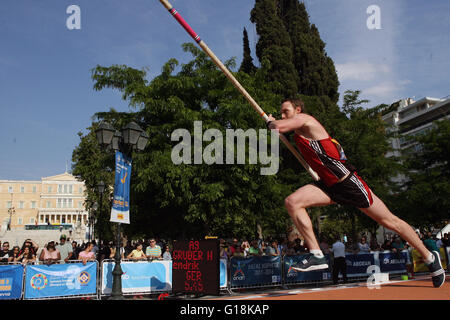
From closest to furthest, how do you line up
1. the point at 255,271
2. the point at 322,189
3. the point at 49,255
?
the point at 322,189 < the point at 49,255 < the point at 255,271

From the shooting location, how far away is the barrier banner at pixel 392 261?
51.4 ft

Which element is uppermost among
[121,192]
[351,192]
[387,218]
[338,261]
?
[121,192]

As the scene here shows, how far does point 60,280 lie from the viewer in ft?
36.6

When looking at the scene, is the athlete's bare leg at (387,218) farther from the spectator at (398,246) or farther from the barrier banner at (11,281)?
the spectator at (398,246)

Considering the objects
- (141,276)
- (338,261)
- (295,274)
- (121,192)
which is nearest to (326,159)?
(121,192)

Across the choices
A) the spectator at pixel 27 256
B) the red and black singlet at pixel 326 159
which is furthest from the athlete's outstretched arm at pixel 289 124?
the spectator at pixel 27 256

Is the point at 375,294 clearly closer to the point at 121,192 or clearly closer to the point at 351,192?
the point at 351,192

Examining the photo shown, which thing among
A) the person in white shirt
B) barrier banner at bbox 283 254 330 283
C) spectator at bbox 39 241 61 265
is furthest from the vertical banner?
the person in white shirt

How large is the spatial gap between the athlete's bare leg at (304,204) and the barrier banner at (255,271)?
8501mm

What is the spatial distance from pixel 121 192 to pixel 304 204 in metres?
6.77
